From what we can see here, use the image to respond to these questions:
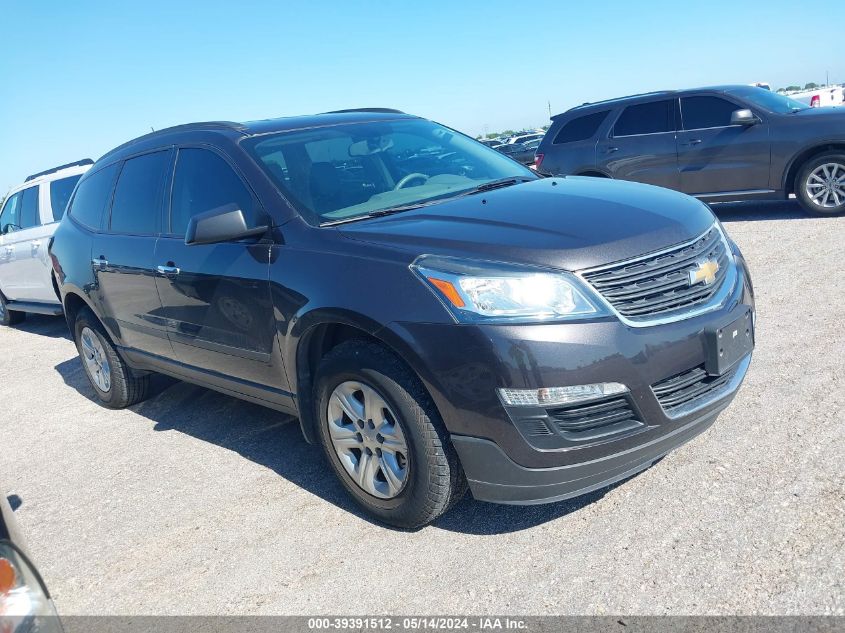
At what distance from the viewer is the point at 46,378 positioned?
23.0 feet

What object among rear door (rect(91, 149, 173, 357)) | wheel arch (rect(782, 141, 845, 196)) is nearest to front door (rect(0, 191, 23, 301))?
rear door (rect(91, 149, 173, 357))

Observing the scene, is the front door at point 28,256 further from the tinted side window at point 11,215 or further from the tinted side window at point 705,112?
the tinted side window at point 705,112

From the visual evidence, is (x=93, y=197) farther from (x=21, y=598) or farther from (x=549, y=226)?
(x=21, y=598)

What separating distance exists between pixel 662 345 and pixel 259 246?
1927 millimetres

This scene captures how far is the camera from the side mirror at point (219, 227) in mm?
3424

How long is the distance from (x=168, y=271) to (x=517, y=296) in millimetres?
2358

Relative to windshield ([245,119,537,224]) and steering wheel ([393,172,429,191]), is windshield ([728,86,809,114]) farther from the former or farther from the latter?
steering wheel ([393,172,429,191])

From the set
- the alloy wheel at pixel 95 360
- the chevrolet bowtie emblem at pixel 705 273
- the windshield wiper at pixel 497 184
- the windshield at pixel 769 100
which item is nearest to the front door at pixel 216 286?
the windshield wiper at pixel 497 184

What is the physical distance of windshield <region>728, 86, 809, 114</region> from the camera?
9.01 metres

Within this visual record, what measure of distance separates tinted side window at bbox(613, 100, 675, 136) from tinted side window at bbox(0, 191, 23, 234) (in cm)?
796

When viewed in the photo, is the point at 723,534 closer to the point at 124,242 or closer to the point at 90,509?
the point at 90,509

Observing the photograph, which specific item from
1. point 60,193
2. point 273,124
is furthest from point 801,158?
point 60,193

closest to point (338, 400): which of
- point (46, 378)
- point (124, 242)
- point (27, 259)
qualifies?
point (124, 242)

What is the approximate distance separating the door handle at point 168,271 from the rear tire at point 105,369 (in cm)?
129
